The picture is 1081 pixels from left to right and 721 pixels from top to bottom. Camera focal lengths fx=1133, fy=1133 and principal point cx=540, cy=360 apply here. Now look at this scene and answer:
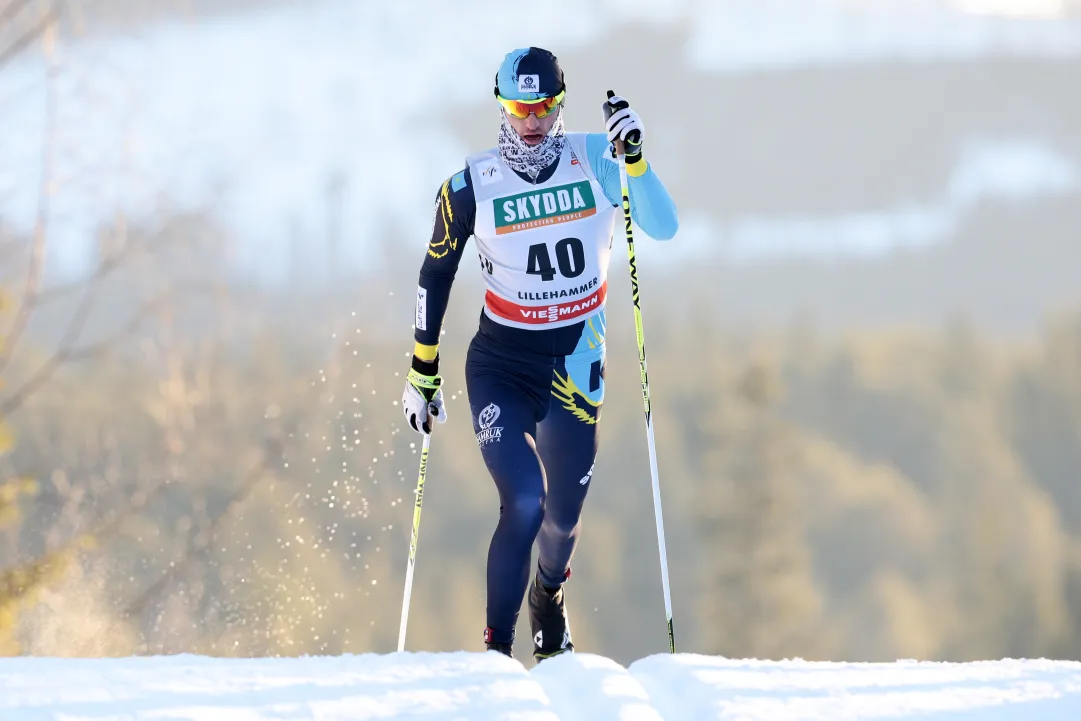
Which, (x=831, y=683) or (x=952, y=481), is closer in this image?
(x=831, y=683)

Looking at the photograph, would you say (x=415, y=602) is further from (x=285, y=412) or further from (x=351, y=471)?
(x=285, y=412)

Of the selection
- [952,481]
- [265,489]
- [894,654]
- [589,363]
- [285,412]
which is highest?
[589,363]

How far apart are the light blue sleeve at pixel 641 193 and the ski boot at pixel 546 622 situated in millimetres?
1785

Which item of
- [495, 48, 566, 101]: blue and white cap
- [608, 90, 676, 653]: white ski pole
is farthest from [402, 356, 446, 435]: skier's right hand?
[495, 48, 566, 101]: blue and white cap

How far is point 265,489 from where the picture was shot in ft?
137

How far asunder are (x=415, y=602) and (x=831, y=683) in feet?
187

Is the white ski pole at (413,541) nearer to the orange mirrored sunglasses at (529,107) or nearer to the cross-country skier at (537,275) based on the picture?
the cross-country skier at (537,275)

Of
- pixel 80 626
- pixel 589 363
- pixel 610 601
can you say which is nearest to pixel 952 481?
pixel 610 601

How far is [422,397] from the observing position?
17.2 ft

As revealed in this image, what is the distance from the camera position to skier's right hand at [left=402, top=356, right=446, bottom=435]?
524cm

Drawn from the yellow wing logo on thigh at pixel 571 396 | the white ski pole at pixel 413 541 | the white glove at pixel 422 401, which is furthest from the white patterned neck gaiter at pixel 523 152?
the white ski pole at pixel 413 541

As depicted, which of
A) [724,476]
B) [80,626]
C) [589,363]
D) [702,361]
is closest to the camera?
[589,363]

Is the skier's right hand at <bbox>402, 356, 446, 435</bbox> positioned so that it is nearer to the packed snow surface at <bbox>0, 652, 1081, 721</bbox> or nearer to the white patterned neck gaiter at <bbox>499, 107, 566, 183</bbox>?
the white patterned neck gaiter at <bbox>499, 107, 566, 183</bbox>

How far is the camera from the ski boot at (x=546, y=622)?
542 centimetres
